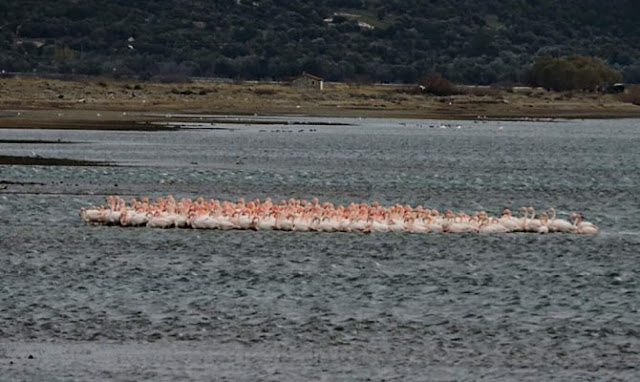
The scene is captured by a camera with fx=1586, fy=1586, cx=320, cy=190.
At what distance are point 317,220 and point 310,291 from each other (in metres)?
9.33

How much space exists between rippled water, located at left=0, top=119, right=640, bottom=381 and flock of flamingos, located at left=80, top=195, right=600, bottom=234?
19.9 inches

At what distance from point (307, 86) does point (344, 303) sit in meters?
114

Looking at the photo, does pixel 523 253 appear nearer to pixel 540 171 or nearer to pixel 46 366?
pixel 46 366

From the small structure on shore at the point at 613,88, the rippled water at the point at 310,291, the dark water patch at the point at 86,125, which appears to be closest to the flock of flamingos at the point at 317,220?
the rippled water at the point at 310,291

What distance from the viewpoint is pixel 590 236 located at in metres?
36.3

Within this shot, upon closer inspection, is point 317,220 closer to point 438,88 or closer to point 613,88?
point 438,88

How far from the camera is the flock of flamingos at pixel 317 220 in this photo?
36594 mm

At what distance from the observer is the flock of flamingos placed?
36.6m

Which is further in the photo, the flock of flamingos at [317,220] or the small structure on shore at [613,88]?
the small structure on shore at [613,88]

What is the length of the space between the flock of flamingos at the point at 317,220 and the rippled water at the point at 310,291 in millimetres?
504

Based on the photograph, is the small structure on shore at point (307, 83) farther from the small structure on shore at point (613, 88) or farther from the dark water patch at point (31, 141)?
the dark water patch at point (31, 141)

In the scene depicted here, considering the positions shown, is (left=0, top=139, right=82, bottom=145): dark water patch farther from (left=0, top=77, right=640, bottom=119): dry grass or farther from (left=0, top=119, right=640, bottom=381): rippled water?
(left=0, top=77, right=640, bottom=119): dry grass

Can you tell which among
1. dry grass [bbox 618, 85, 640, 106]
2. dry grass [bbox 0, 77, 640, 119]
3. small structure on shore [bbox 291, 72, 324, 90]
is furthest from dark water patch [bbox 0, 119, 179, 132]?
dry grass [bbox 618, 85, 640, 106]

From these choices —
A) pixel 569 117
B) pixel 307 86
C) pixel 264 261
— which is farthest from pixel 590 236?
pixel 307 86
